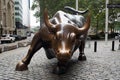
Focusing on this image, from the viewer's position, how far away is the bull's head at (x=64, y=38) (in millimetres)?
7332

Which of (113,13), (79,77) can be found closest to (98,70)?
(79,77)

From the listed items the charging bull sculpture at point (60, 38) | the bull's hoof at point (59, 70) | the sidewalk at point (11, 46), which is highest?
the charging bull sculpture at point (60, 38)

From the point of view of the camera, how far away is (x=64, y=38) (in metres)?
7.77

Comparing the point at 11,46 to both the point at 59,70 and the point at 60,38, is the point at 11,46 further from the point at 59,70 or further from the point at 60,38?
the point at 60,38

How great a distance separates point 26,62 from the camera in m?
9.84

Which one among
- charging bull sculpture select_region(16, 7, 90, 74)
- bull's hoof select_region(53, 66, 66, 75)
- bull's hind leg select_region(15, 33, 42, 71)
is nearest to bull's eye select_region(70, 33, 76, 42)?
charging bull sculpture select_region(16, 7, 90, 74)

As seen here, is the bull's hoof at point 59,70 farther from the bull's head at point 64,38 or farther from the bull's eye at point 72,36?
the bull's eye at point 72,36

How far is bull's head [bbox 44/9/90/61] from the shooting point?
7.33 m

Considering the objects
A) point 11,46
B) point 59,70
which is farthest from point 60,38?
point 11,46

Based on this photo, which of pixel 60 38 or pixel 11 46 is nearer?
pixel 60 38

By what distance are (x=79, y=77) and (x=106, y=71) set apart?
1.57 m

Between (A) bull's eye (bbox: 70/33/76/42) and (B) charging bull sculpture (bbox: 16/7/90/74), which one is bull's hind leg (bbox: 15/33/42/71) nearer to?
(B) charging bull sculpture (bbox: 16/7/90/74)

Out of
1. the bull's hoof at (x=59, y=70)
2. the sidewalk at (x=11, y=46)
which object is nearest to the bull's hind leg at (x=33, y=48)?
the bull's hoof at (x=59, y=70)

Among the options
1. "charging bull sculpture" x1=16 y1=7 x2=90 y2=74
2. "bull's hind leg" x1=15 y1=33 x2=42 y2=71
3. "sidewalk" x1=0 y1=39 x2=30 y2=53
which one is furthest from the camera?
"sidewalk" x1=0 y1=39 x2=30 y2=53
